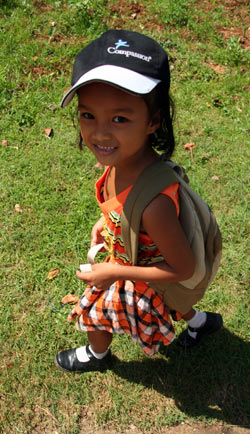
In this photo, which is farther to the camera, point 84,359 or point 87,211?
point 87,211

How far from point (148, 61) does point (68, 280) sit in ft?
6.59

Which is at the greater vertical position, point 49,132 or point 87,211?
point 49,132

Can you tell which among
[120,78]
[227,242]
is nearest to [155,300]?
[120,78]

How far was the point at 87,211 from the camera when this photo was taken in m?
3.59

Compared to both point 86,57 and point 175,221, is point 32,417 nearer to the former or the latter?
point 175,221

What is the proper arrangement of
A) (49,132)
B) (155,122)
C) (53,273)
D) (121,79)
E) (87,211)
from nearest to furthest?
(121,79)
(155,122)
(53,273)
(87,211)
(49,132)

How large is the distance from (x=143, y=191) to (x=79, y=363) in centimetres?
149

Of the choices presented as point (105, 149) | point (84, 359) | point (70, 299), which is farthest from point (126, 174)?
point (70, 299)

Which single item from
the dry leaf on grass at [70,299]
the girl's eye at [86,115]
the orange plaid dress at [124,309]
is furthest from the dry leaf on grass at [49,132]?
the girl's eye at [86,115]

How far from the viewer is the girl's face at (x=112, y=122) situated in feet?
5.14

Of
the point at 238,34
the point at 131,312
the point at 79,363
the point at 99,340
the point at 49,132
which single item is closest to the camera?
the point at 131,312

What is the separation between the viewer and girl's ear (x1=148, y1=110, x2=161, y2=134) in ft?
5.59

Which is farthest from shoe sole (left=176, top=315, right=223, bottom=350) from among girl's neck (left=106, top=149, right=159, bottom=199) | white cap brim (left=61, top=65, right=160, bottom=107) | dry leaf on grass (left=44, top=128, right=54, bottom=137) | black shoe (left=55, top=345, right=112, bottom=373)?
dry leaf on grass (left=44, top=128, right=54, bottom=137)

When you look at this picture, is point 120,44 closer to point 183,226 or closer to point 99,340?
point 183,226
